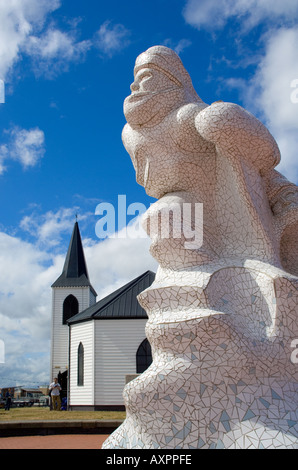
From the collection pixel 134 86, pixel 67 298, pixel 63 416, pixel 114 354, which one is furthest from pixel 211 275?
pixel 67 298

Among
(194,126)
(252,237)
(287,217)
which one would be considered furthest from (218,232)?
(194,126)

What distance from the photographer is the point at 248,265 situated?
5.54 metres

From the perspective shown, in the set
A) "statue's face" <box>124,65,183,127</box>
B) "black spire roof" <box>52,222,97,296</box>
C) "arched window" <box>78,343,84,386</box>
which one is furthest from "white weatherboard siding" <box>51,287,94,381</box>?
"statue's face" <box>124,65,183,127</box>

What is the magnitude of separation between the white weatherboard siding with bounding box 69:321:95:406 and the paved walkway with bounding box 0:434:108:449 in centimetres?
1407

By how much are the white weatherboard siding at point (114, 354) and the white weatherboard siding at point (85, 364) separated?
424mm

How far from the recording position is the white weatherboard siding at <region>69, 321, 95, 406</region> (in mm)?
23359

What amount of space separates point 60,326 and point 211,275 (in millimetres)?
36873

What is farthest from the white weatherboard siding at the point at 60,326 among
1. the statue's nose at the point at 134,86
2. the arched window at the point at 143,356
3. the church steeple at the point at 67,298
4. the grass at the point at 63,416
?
the statue's nose at the point at 134,86

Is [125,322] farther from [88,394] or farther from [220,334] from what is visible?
[220,334]

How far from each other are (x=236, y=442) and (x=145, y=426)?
1.02m

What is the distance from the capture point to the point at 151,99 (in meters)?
6.40

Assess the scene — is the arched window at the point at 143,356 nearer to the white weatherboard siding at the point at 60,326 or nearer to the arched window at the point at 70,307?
the white weatherboard siding at the point at 60,326

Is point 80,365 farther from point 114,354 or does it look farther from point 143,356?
point 143,356

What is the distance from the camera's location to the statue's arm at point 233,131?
18.6ft
